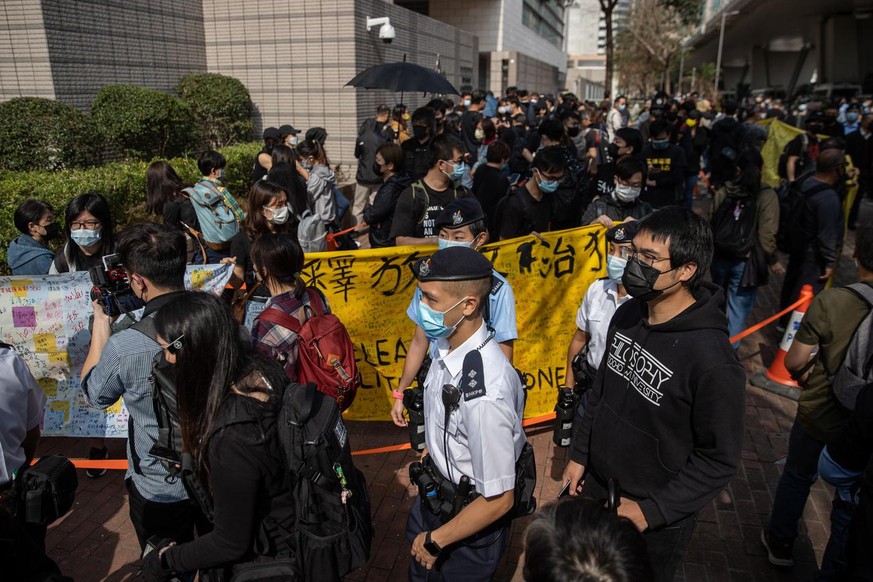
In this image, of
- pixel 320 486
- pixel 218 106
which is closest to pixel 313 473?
pixel 320 486

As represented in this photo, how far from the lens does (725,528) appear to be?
3.89 meters

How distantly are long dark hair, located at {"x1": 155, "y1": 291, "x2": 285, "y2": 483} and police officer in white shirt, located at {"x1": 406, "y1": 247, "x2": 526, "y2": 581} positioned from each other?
2.13 feet

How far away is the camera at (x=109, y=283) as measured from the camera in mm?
3115

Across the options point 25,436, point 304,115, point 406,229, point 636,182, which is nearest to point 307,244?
point 406,229

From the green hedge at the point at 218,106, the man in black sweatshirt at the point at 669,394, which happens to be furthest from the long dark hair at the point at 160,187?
the green hedge at the point at 218,106

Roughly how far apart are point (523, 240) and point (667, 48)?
59640mm

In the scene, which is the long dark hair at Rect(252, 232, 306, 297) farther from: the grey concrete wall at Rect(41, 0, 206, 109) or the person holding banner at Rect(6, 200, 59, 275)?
the grey concrete wall at Rect(41, 0, 206, 109)

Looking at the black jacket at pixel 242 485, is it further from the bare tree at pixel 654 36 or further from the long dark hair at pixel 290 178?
the bare tree at pixel 654 36

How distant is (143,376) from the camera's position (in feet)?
8.23

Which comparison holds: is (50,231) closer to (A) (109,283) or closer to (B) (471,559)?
(A) (109,283)

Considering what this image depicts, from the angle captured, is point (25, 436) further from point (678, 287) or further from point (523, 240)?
point (523, 240)

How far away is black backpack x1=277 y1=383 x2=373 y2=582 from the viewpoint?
2035 mm

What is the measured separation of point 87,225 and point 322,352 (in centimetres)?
212

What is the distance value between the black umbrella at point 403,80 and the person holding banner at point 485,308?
537 centimetres
